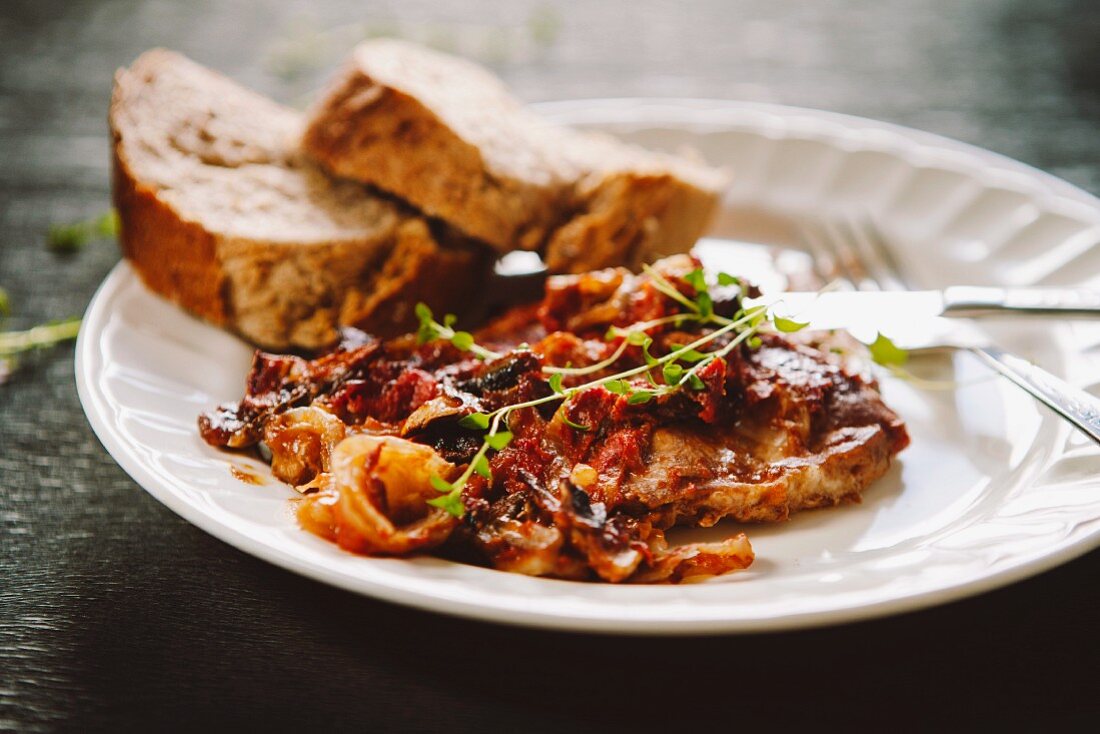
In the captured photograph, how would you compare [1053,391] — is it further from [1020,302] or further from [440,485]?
[440,485]

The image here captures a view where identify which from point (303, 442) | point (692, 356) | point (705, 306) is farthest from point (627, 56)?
point (303, 442)

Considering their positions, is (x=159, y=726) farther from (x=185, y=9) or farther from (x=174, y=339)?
(x=185, y=9)

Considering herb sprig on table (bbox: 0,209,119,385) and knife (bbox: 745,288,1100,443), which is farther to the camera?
herb sprig on table (bbox: 0,209,119,385)

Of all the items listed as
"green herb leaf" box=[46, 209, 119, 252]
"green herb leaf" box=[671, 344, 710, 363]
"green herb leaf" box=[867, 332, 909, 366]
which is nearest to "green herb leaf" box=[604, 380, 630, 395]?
"green herb leaf" box=[671, 344, 710, 363]

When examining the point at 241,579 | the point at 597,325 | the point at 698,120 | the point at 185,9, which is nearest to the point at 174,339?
the point at 241,579

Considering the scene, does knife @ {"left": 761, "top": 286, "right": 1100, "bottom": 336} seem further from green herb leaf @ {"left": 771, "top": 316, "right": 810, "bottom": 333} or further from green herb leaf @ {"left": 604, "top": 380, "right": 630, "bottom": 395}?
green herb leaf @ {"left": 604, "top": 380, "right": 630, "bottom": 395}

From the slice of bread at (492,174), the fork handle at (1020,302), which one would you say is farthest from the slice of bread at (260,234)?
the fork handle at (1020,302)
